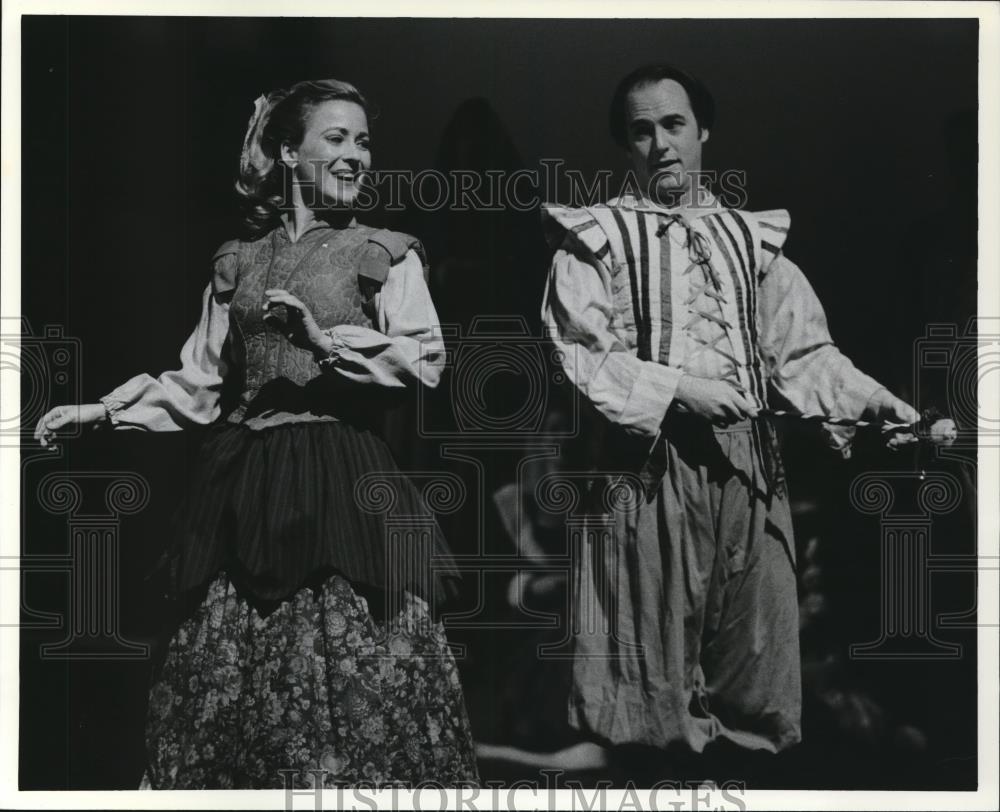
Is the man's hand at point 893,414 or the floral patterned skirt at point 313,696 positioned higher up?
the man's hand at point 893,414

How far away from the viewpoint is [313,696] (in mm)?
4344

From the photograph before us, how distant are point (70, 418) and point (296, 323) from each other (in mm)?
908

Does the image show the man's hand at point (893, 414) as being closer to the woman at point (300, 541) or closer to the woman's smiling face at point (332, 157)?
the woman at point (300, 541)

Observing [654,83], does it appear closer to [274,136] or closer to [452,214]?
[452,214]

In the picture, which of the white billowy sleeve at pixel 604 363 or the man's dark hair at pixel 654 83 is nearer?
the white billowy sleeve at pixel 604 363

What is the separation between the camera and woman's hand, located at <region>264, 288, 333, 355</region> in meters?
4.33

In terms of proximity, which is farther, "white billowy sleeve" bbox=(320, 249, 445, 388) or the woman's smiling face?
the woman's smiling face

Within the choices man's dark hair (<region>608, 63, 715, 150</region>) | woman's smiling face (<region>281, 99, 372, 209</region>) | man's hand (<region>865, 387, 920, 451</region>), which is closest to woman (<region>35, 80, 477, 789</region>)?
woman's smiling face (<region>281, 99, 372, 209</region>)

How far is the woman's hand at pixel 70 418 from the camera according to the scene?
4.49 metres

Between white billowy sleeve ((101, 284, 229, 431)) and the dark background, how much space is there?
0.19 feet

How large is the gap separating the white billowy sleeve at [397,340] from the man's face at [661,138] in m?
0.89

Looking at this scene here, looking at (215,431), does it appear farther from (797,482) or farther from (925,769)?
(925,769)

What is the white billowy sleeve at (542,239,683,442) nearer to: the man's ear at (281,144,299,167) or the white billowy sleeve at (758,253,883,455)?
the white billowy sleeve at (758,253,883,455)

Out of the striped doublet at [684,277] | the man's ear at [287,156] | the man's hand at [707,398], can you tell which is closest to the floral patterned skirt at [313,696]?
the man's hand at [707,398]
